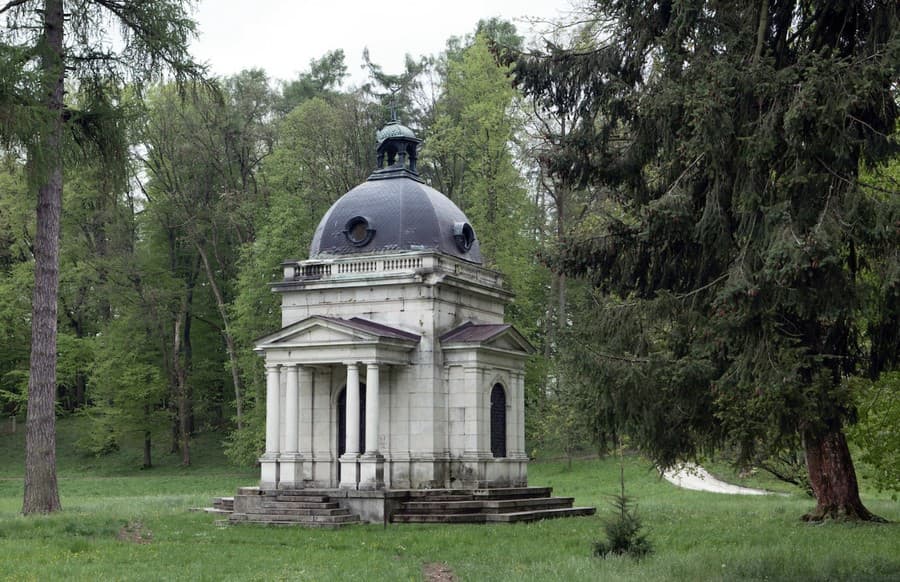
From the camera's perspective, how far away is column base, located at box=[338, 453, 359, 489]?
24.8 m

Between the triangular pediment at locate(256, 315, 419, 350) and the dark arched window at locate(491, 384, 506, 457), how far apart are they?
2720 mm

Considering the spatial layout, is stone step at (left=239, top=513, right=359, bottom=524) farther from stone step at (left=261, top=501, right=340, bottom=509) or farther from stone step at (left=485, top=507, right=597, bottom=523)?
stone step at (left=485, top=507, right=597, bottom=523)

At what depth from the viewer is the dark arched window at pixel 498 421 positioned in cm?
2697

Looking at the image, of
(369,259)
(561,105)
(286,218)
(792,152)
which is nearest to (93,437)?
(286,218)

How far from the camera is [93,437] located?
45.3 metres

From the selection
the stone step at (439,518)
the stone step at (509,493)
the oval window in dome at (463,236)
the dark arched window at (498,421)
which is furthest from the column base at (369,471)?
Result: the oval window in dome at (463,236)

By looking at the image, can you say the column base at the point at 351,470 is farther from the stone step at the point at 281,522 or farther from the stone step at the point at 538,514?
the stone step at the point at 538,514

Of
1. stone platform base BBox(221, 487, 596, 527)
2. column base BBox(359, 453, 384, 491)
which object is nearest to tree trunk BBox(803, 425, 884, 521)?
stone platform base BBox(221, 487, 596, 527)

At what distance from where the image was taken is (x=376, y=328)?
84.3ft

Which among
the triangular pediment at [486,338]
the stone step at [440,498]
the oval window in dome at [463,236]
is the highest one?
the oval window in dome at [463,236]

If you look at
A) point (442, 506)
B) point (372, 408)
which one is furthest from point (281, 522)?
point (442, 506)

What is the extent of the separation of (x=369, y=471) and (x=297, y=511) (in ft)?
6.32

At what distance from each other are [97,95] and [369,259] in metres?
7.18

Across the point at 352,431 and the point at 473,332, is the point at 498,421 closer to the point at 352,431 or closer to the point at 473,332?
the point at 473,332
